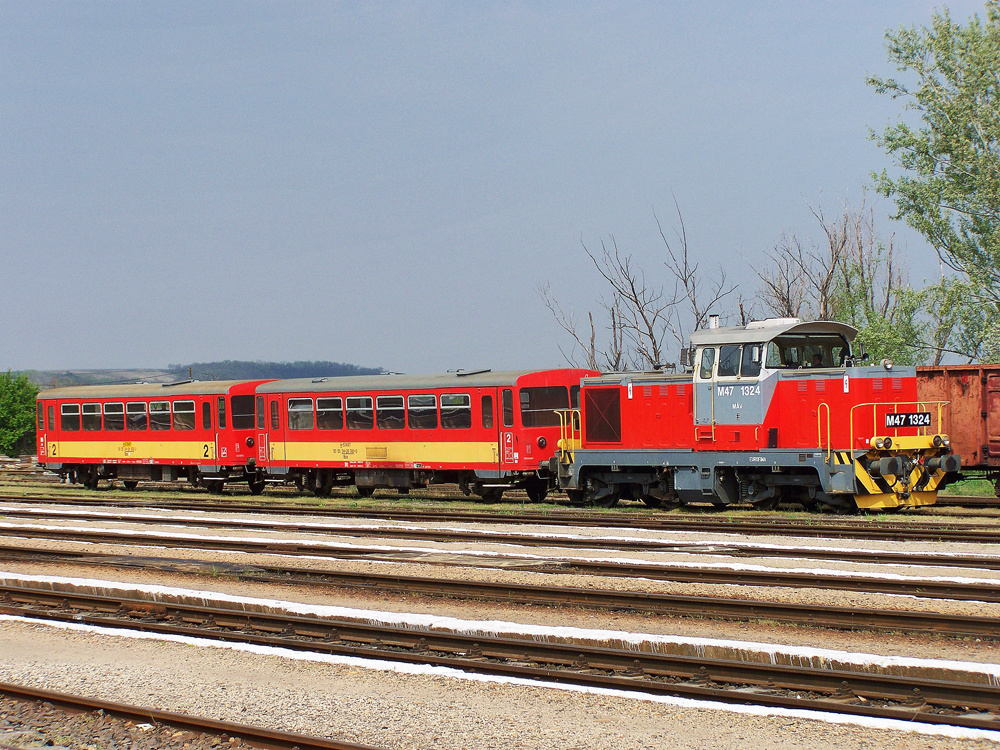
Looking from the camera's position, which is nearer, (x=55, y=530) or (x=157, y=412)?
(x=55, y=530)

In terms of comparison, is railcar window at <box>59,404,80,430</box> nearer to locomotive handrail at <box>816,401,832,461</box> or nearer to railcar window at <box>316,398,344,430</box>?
railcar window at <box>316,398,344,430</box>

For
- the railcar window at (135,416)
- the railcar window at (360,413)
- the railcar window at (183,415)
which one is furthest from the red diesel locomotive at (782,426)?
the railcar window at (135,416)

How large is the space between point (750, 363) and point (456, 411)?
798 cm

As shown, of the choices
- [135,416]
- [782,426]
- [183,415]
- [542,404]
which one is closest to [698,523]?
[782,426]

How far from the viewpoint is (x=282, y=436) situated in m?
28.0

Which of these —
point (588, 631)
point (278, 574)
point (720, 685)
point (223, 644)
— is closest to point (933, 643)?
point (720, 685)

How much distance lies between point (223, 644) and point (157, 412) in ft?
72.4

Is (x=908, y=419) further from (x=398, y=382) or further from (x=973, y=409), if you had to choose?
(x=398, y=382)

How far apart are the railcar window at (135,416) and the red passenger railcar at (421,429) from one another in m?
4.89

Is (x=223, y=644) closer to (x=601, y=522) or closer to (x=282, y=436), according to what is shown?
(x=601, y=522)

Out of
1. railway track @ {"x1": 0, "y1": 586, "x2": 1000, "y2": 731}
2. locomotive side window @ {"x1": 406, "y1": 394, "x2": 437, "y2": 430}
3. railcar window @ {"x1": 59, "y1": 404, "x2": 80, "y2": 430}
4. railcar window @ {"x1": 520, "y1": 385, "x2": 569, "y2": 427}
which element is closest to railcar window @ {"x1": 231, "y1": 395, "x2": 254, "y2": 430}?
A: locomotive side window @ {"x1": 406, "y1": 394, "x2": 437, "y2": 430}

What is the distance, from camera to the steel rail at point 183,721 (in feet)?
22.3

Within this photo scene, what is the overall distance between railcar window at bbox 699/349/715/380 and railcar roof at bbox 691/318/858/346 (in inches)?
7.6

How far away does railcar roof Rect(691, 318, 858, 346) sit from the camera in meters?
18.7
